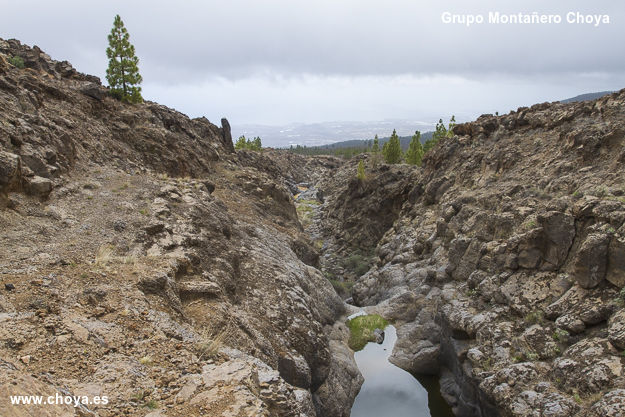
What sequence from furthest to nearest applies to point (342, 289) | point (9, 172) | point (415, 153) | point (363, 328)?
point (415, 153), point (342, 289), point (363, 328), point (9, 172)

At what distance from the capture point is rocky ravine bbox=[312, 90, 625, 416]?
16156mm

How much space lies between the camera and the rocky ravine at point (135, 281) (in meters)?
8.98

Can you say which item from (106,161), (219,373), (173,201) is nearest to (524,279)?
(219,373)

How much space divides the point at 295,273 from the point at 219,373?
1486 centimetres

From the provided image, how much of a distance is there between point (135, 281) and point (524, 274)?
69.9ft

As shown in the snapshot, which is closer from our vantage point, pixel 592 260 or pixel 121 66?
pixel 592 260

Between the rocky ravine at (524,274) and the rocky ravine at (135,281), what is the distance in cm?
754

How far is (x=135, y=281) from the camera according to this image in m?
13.3

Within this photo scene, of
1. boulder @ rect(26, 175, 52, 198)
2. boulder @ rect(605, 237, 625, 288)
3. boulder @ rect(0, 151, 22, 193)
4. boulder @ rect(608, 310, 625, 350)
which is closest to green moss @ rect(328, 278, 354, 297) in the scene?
boulder @ rect(605, 237, 625, 288)

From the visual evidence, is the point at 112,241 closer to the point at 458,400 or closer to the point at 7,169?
the point at 7,169

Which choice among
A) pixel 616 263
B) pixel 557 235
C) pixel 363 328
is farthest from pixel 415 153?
pixel 616 263

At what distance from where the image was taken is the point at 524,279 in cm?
2202

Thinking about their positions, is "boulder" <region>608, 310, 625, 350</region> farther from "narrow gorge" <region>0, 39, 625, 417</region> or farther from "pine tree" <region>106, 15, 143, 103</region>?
"pine tree" <region>106, 15, 143, 103</region>

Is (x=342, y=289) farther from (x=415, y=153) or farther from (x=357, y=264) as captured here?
(x=415, y=153)
